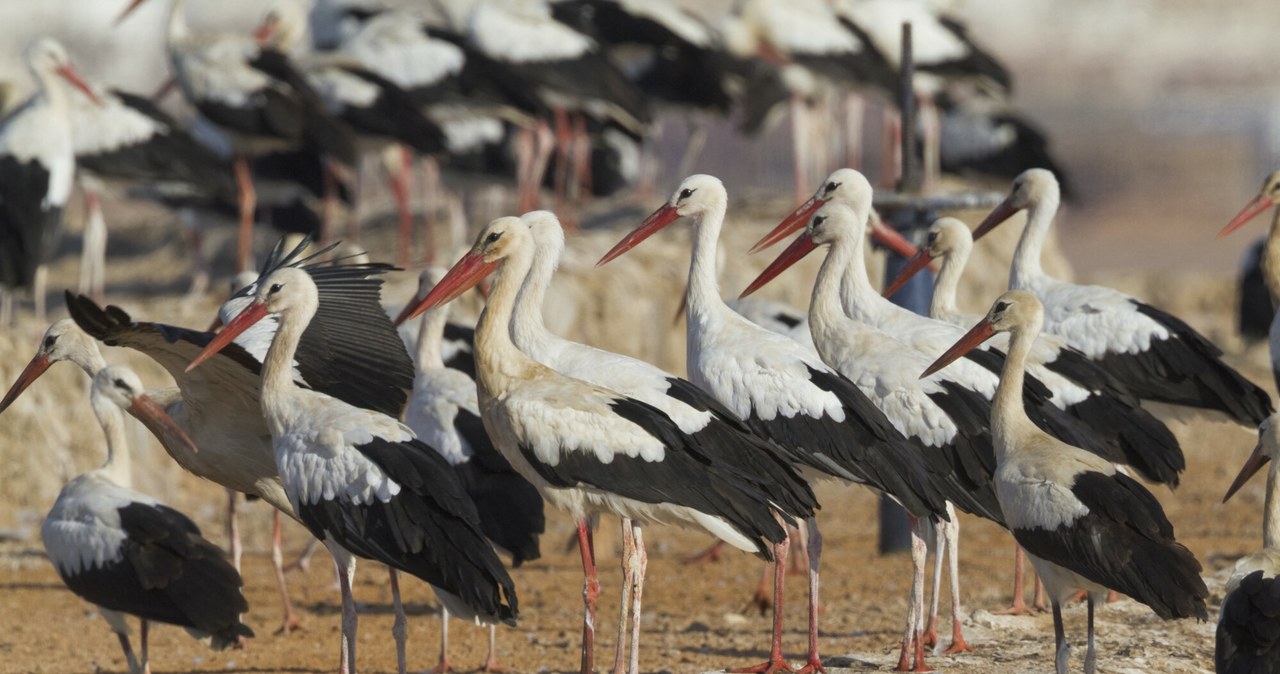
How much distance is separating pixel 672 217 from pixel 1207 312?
12.0 meters

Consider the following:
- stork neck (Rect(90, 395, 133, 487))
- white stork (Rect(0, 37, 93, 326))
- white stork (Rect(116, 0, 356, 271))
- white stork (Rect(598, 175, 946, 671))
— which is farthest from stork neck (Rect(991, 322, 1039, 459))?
white stork (Rect(116, 0, 356, 271))

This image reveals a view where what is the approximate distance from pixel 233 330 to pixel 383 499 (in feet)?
2.76

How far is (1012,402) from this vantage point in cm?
685

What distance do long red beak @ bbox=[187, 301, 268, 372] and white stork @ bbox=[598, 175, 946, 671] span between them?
63.7 inches

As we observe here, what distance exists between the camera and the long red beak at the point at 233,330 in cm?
684

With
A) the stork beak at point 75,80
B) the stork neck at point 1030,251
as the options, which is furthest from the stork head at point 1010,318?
the stork beak at point 75,80

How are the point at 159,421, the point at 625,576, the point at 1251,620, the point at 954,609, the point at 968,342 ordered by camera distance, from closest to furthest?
the point at 1251,620 < the point at 625,576 < the point at 968,342 < the point at 159,421 < the point at 954,609

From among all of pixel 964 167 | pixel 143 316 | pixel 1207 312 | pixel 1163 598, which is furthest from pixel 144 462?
pixel 1207 312

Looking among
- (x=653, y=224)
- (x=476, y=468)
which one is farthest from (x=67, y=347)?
(x=653, y=224)

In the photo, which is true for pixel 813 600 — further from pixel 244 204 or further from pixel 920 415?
pixel 244 204

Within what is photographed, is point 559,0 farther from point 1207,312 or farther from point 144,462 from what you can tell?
point 1207,312

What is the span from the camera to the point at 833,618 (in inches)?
347

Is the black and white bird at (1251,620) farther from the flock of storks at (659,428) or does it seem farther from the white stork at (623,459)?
the white stork at (623,459)

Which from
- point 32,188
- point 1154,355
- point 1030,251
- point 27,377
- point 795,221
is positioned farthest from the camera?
point 32,188
